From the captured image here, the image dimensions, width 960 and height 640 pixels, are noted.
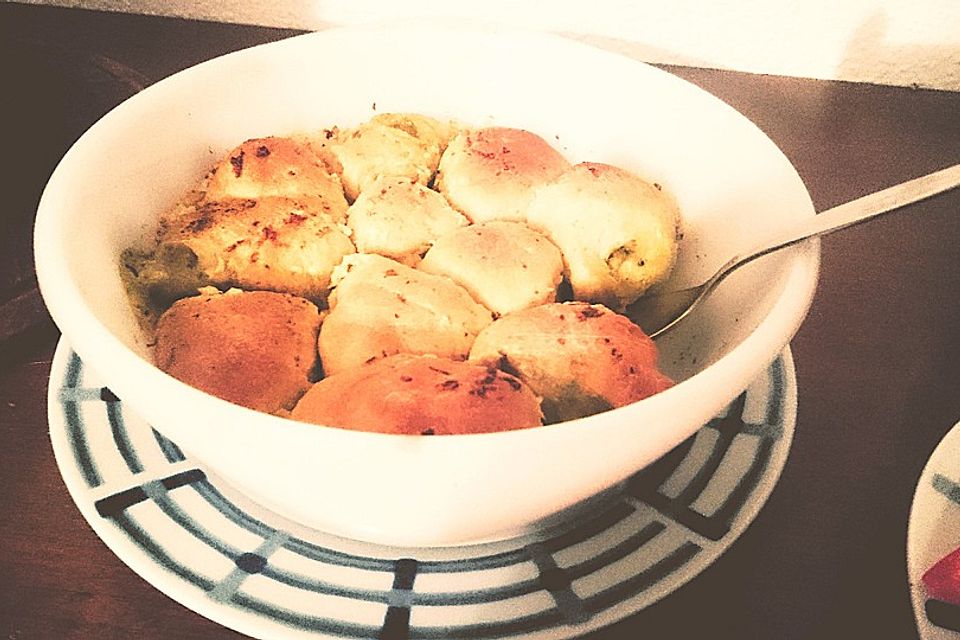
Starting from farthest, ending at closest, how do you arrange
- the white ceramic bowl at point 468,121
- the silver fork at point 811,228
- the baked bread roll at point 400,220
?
1. the baked bread roll at point 400,220
2. the silver fork at point 811,228
3. the white ceramic bowl at point 468,121

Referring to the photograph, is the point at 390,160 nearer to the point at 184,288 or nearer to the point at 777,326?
the point at 184,288

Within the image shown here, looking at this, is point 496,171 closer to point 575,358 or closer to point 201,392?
point 575,358

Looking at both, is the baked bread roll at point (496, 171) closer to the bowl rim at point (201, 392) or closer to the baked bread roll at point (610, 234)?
the baked bread roll at point (610, 234)

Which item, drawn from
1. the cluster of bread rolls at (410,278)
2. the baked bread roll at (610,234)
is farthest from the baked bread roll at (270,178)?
the baked bread roll at (610,234)

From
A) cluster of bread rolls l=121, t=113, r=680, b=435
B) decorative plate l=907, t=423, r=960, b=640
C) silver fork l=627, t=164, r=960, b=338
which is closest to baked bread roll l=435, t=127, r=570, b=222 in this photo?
cluster of bread rolls l=121, t=113, r=680, b=435

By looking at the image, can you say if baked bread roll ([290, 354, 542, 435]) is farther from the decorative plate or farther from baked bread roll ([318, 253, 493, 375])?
the decorative plate

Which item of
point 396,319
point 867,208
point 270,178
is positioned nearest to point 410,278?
point 396,319
